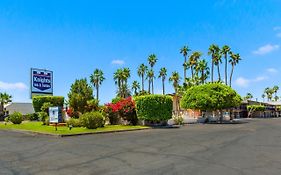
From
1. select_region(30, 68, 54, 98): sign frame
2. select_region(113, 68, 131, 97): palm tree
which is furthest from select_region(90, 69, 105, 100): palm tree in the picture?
select_region(30, 68, 54, 98): sign frame

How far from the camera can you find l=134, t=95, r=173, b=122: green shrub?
113 feet

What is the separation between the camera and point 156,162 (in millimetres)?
10945

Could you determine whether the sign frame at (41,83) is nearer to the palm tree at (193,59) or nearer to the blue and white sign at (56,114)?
the blue and white sign at (56,114)

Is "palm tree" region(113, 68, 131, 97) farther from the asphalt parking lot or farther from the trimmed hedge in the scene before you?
the asphalt parking lot

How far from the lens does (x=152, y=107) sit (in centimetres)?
3481

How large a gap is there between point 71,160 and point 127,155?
7.77 feet

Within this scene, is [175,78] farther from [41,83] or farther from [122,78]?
[41,83]

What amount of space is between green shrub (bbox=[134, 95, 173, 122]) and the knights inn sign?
52.8 ft

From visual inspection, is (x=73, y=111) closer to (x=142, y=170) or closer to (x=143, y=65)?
(x=142, y=170)

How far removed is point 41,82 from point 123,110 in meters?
15.5

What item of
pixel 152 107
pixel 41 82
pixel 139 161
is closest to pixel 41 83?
pixel 41 82

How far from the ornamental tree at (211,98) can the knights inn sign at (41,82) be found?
24861 millimetres

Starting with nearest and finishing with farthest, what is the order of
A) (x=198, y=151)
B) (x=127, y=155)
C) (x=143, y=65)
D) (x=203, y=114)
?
(x=127, y=155) < (x=198, y=151) < (x=203, y=114) < (x=143, y=65)

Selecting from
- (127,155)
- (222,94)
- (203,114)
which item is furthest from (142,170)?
(203,114)
